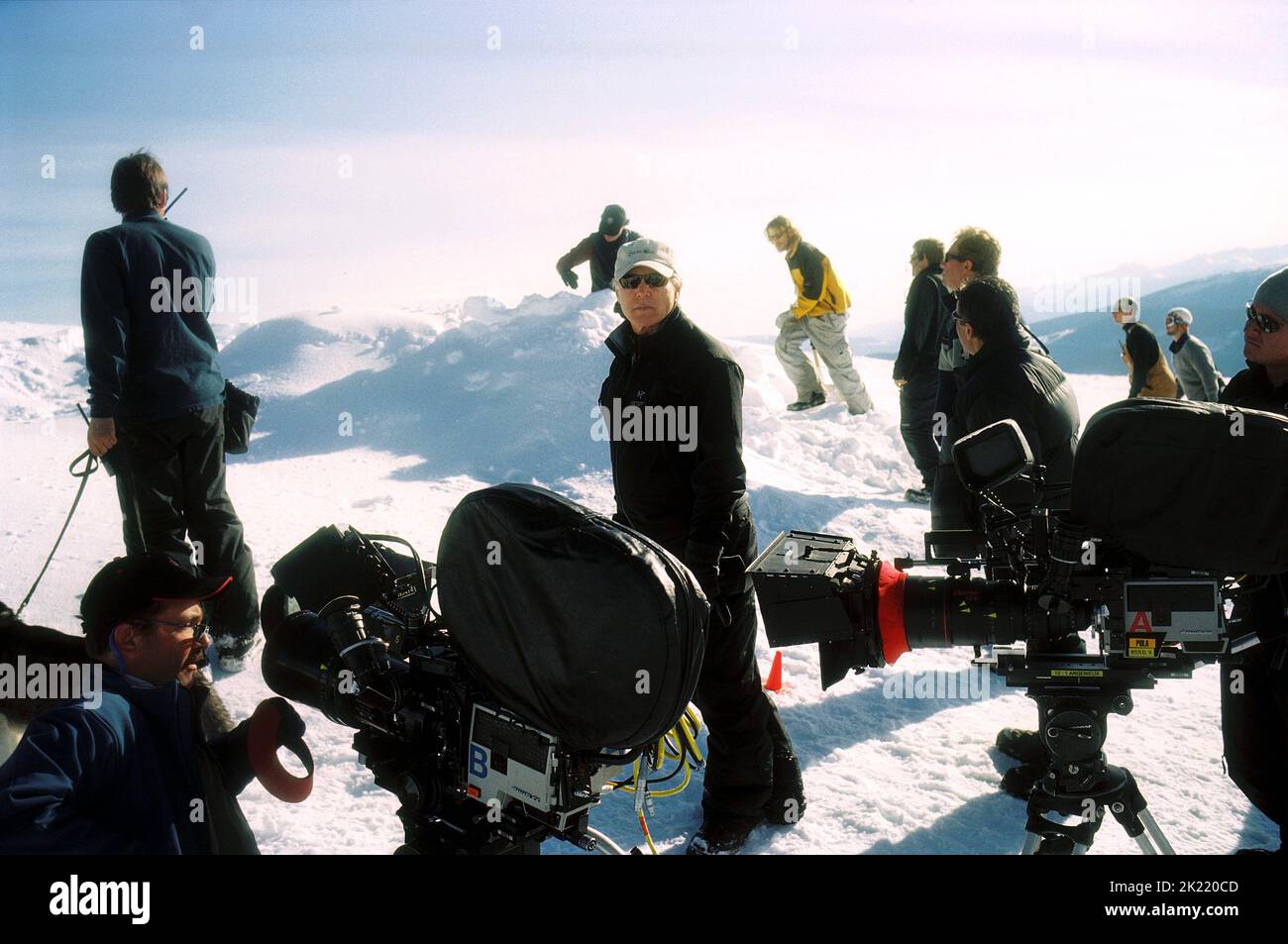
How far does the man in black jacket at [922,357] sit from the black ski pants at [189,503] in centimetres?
519

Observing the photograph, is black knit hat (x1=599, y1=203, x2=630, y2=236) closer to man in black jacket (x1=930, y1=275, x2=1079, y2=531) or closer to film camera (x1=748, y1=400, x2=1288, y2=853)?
man in black jacket (x1=930, y1=275, x2=1079, y2=531)

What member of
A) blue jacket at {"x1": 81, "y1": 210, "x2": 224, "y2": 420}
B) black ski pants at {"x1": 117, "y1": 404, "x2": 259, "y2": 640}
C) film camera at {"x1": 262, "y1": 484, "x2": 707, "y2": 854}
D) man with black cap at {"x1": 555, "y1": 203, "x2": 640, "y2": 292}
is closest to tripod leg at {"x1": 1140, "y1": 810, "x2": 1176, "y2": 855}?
film camera at {"x1": 262, "y1": 484, "x2": 707, "y2": 854}

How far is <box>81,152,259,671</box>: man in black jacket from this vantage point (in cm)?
440

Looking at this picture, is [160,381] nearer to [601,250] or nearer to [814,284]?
[601,250]

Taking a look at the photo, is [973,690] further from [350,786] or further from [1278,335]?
[350,786]

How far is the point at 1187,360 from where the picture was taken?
9.48 meters

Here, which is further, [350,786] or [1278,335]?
[350,786]

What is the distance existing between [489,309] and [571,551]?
14.3 meters

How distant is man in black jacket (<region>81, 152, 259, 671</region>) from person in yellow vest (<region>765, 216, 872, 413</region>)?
639cm

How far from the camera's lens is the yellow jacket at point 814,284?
991cm

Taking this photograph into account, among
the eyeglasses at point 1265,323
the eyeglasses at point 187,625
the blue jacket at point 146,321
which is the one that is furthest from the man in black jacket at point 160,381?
the eyeglasses at point 1265,323

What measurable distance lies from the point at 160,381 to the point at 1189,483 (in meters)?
4.18
